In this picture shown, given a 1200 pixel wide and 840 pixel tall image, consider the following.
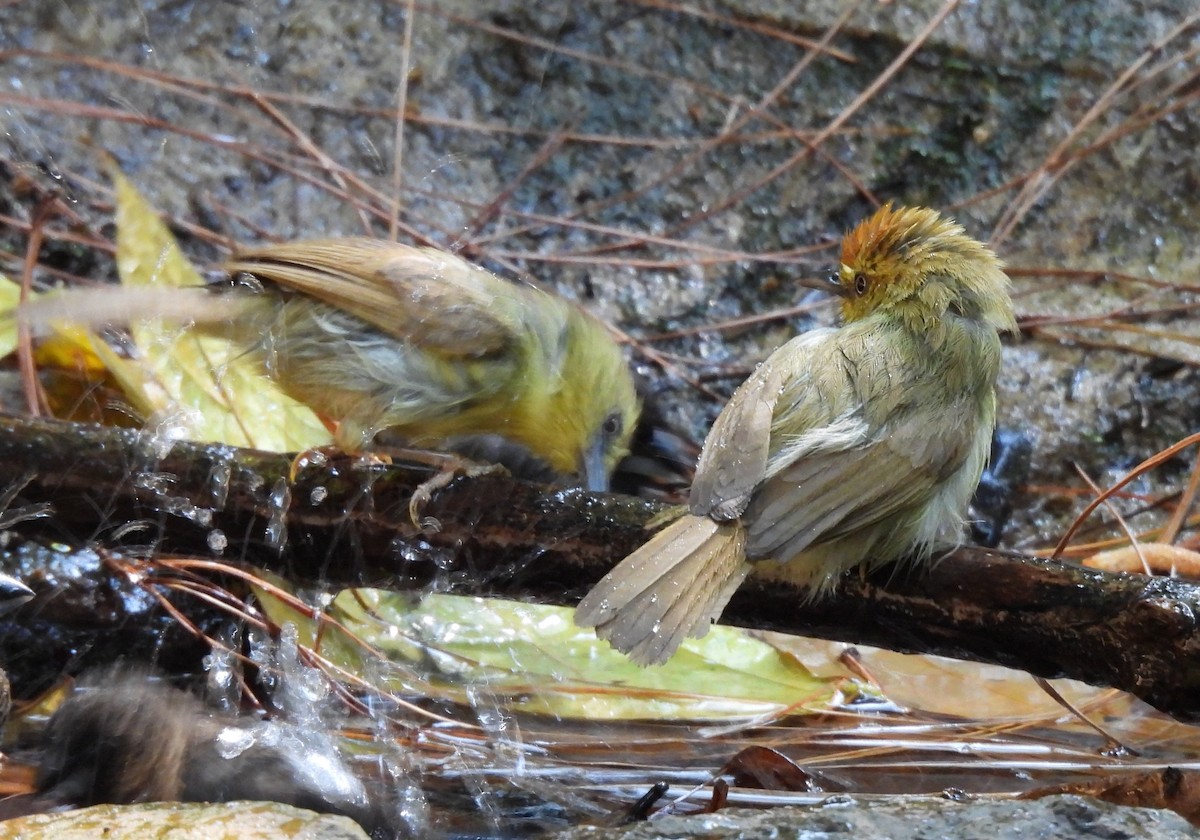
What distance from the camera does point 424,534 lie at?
11.1 ft

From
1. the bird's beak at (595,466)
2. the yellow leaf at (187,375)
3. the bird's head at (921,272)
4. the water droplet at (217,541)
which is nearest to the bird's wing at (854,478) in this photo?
the bird's head at (921,272)

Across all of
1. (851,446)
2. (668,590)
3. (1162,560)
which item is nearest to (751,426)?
(851,446)

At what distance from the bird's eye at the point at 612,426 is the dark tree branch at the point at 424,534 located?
2.99 ft

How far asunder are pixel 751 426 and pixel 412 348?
1238 millimetres

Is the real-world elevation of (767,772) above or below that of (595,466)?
below

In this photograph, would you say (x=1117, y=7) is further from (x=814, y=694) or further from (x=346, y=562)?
(x=346, y=562)

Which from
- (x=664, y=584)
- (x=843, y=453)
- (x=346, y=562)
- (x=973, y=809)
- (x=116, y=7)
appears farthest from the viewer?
(x=116, y=7)

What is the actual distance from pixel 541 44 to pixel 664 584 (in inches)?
183

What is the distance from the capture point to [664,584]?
9.34 feet

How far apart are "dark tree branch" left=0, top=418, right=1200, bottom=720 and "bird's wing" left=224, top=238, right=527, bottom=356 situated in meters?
0.59

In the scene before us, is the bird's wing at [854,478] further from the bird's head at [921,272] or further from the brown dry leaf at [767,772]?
the brown dry leaf at [767,772]

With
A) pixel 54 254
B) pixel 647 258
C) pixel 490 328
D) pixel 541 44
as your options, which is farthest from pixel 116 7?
pixel 490 328

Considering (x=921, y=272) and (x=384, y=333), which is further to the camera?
(x=384, y=333)

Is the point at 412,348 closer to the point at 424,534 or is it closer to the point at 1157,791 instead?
the point at 424,534
